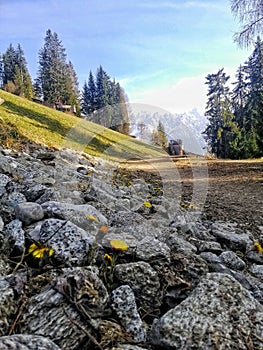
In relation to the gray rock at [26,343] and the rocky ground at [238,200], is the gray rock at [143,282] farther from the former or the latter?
the rocky ground at [238,200]

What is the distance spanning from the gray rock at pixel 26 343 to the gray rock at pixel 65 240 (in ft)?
1.84

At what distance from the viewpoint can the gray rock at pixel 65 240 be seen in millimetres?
1635

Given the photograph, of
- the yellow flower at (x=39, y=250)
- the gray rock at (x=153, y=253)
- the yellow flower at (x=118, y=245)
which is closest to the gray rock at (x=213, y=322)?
the gray rock at (x=153, y=253)

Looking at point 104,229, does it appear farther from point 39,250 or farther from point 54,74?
point 54,74

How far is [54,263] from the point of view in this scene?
1633 millimetres

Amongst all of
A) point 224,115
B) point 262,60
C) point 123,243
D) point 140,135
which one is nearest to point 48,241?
point 123,243

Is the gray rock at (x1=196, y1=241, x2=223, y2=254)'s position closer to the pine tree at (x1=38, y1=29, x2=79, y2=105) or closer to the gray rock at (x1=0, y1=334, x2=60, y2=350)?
the gray rock at (x1=0, y1=334, x2=60, y2=350)

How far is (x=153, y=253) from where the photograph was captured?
6.08 ft

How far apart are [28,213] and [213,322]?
1.40 meters

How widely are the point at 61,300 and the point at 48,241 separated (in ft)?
1.60

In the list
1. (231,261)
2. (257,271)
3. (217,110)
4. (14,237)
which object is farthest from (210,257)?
(217,110)

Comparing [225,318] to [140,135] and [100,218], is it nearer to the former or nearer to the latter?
[100,218]

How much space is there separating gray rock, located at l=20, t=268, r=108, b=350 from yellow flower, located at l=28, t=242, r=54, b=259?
279 mm

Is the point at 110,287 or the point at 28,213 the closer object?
the point at 110,287
